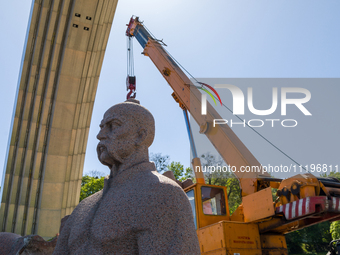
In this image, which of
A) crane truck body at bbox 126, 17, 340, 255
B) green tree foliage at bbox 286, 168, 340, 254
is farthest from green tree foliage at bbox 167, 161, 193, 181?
crane truck body at bbox 126, 17, 340, 255

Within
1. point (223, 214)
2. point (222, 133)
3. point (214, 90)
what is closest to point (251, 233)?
point (223, 214)

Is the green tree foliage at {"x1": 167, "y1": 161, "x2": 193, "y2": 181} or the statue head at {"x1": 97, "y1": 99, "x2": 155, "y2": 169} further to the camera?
the green tree foliage at {"x1": 167, "y1": 161, "x2": 193, "y2": 181}

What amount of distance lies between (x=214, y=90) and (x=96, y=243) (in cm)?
914

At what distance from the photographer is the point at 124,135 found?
280cm

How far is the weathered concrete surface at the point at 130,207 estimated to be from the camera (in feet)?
7.59

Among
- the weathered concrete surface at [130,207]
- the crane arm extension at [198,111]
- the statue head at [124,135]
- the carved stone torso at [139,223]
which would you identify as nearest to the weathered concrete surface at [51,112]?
the crane arm extension at [198,111]

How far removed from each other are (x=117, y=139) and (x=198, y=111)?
8.21 m

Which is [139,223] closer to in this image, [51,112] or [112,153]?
[112,153]

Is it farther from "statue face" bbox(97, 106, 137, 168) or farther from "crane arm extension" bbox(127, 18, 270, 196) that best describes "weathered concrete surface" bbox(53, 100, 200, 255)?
"crane arm extension" bbox(127, 18, 270, 196)

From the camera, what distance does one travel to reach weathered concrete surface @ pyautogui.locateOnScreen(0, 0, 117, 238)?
15875mm

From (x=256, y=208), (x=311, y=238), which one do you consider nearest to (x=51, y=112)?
(x=256, y=208)

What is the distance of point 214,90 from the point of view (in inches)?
436

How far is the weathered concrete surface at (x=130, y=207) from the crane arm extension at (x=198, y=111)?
18.5ft

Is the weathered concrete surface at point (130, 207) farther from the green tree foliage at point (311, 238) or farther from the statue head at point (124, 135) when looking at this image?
the green tree foliage at point (311, 238)
